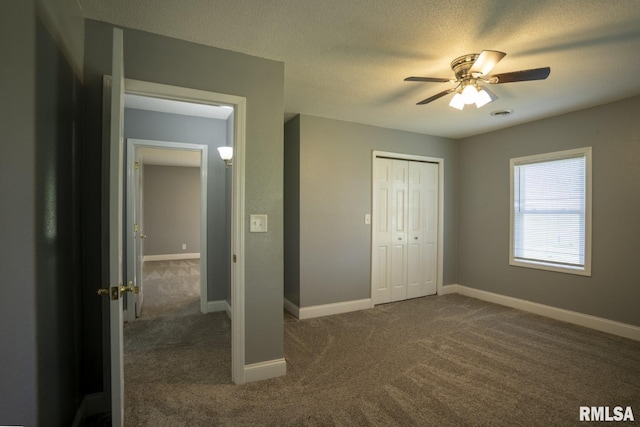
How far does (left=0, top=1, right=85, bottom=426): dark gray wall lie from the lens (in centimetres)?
102

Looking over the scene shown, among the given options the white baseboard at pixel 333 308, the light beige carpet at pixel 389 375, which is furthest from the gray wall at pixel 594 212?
the white baseboard at pixel 333 308

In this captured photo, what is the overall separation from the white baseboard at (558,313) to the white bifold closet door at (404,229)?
1.90 feet

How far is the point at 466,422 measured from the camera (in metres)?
1.87

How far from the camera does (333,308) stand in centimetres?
385

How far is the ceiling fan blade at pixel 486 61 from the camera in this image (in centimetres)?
187

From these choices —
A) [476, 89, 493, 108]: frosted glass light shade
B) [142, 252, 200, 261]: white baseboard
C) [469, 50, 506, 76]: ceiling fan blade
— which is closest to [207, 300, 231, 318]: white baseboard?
[476, 89, 493, 108]: frosted glass light shade

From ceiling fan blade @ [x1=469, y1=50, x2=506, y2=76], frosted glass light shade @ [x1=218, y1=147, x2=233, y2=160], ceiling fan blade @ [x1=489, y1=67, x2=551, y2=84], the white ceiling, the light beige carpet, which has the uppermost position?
the white ceiling

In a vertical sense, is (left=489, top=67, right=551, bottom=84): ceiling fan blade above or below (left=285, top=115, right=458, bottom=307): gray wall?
above

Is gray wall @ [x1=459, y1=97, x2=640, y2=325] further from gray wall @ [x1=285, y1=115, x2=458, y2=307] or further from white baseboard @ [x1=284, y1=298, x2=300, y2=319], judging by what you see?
white baseboard @ [x1=284, y1=298, x2=300, y2=319]

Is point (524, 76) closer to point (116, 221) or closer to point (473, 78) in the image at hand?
point (473, 78)

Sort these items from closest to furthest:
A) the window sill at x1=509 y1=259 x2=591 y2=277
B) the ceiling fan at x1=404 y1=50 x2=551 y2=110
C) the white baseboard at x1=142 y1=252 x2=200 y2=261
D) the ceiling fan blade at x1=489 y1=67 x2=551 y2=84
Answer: the ceiling fan blade at x1=489 y1=67 x2=551 y2=84 → the ceiling fan at x1=404 y1=50 x2=551 y2=110 → the window sill at x1=509 y1=259 x2=591 y2=277 → the white baseboard at x1=142 y1=252 x2=200 y2=261

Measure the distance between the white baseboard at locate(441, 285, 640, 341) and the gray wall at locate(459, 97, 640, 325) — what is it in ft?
0.19

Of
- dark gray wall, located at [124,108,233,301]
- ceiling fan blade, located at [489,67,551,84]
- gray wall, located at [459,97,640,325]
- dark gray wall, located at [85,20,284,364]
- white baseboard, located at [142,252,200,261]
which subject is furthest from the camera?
white baseboard, located at [142,252,200,261]

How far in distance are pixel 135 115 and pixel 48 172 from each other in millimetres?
2667
